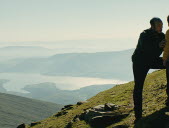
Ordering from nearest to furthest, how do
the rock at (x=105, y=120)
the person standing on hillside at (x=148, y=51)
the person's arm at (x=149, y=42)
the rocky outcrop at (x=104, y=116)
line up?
1. the person standing on hillside at (x=148, y=51)
2. the person's arm at (x=149, y=42)
3. the rock at (x=105, y=120)
4. the rocky outcrop at (x=104, y=116)

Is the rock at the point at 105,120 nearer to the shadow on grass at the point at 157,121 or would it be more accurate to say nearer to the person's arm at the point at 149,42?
the shadow on grass at the point at 157,121

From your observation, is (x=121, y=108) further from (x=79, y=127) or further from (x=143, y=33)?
(x=143, y=33)

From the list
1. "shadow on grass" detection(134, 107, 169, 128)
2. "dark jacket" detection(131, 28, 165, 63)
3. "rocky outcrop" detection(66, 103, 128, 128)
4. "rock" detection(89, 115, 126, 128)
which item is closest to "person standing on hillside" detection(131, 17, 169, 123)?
"dark jacket" detection(131, 28, 165, 63)

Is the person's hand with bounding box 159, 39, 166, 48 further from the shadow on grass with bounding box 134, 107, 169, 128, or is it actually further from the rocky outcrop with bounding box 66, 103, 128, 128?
the rocky outcrop with bounding box 66, 103, 128, 128

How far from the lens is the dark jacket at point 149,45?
13578 millimetres

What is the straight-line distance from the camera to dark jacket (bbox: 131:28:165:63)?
44.5 feet

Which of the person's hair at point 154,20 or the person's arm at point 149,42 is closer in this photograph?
the person's hair at point 154,20

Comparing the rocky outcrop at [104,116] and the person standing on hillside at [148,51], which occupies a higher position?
the person standing on hillside at [148,51]

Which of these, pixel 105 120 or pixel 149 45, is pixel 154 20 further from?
pixel 105 120

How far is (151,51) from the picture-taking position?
13.8 meters

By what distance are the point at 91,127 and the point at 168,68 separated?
9.87m

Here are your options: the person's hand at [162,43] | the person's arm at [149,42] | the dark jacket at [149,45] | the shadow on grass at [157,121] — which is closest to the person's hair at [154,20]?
the dark jacket at [149,45]

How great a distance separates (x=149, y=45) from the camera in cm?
1362

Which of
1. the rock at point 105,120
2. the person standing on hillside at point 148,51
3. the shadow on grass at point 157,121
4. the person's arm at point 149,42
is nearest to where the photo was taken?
the shadow on grass at point 157,121
